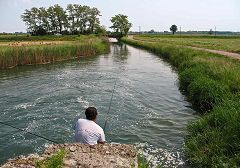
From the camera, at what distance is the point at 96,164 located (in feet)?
22.5

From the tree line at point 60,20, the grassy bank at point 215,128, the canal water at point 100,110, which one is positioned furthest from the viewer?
the tree line at point 60,20

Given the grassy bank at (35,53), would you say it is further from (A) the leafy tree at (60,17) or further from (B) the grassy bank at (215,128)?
(A) the leafy tree at (60,17)

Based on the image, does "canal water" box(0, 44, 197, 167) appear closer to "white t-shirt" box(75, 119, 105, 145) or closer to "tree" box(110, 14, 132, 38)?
"white t-shirt" box(75, 119, 105, 145)

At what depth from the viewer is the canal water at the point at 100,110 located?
11.5 meters

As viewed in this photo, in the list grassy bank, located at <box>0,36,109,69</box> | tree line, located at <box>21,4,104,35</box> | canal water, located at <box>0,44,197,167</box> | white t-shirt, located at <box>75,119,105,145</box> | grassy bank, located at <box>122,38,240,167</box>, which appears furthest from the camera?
tree line, located at <box>21,4,104,35</box>

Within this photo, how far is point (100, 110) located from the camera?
1628 cm

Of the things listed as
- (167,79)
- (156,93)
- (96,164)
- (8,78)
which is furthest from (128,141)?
(8,78)

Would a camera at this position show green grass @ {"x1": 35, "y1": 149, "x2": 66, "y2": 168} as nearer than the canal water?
Yes

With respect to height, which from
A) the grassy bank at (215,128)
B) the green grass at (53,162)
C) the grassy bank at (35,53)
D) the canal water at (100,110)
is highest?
the grassy bank at (35,53)

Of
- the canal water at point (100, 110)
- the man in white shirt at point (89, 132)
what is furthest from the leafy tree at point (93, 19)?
the man in white shirt at point (89, 132)

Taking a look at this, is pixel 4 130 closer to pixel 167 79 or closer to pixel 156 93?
pixel 156 93

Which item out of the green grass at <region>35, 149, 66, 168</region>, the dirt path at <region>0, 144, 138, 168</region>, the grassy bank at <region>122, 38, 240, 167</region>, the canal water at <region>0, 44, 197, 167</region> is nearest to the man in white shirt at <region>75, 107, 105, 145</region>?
the dirt path at <region>0, 144, 138, 168</region>

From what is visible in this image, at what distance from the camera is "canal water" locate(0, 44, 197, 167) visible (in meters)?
11.5

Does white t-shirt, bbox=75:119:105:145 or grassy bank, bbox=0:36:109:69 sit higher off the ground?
grassy bank, bbox=0:36:109:69
